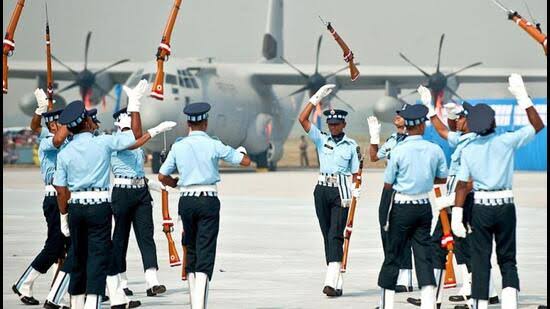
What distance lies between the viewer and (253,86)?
50.7 meters

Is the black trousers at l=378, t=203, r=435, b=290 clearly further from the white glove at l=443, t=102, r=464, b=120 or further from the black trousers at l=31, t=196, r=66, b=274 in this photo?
the black trousers at l=31, t=196, r=66, b=274

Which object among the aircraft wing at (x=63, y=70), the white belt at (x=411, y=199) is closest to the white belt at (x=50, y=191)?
the white belt at (x=411, y=199)

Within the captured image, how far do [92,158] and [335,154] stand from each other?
3432mm

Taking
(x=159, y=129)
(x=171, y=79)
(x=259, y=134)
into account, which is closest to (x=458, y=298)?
(x=159, y=129)

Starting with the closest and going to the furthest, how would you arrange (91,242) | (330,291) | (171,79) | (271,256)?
1. (91,242)
2. (330,291)
3. (271,256)
4. (171,79)

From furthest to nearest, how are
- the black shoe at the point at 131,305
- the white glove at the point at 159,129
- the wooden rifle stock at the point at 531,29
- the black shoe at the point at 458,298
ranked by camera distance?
the black shoe at the point at 458,298, the black shoe at the point at 131,305, the white glove at the point at 159,129, the wooden rifle stock at the point at 531,29

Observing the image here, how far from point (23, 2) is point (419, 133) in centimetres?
540

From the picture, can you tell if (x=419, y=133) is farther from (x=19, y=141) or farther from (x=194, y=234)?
(x=19, y=141)

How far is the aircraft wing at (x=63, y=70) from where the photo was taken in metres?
54.5

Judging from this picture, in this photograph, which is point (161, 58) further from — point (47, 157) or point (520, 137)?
point (520, 137)

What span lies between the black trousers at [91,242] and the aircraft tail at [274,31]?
164 feet

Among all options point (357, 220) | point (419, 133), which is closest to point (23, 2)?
point (419, 133)

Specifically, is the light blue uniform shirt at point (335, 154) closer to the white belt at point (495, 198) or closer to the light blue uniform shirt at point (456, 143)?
the light blue uniform shirt at point (456, 143)

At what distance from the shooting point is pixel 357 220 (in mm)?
24172
